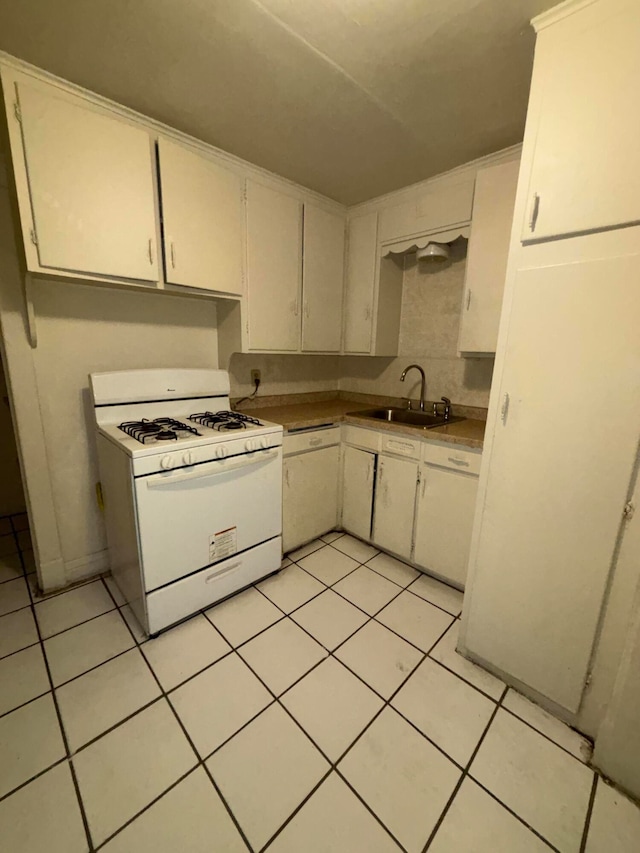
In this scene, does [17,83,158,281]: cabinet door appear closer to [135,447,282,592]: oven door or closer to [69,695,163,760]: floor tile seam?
[135,447,282,592]: oven door

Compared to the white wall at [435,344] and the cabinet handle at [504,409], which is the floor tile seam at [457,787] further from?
the white wall at [435,344]

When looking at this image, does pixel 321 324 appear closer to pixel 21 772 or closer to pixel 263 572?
pixel 263 572

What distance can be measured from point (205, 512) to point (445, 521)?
128 centimetres

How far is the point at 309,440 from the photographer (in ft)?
7.16

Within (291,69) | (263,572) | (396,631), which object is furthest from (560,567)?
(291,69)

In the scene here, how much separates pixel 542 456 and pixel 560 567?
404 mm

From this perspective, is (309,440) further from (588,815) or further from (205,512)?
(588,815)

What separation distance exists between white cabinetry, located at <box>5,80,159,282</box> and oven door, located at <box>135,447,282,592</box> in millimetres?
1017

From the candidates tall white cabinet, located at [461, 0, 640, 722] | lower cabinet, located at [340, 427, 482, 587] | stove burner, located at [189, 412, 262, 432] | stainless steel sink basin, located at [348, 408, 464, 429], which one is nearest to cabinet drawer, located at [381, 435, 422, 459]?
lower cabinet, located at [340, 427, 482, 587]

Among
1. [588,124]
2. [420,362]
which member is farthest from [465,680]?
[588,124]

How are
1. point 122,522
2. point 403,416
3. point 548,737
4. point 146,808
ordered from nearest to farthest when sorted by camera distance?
point 146,808 < point 548,737 < point 122,522 < point 403,416

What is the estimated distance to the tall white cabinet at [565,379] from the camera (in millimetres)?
1020

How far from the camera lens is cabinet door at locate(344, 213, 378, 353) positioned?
246 centimetres

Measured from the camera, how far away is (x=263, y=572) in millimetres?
1972
